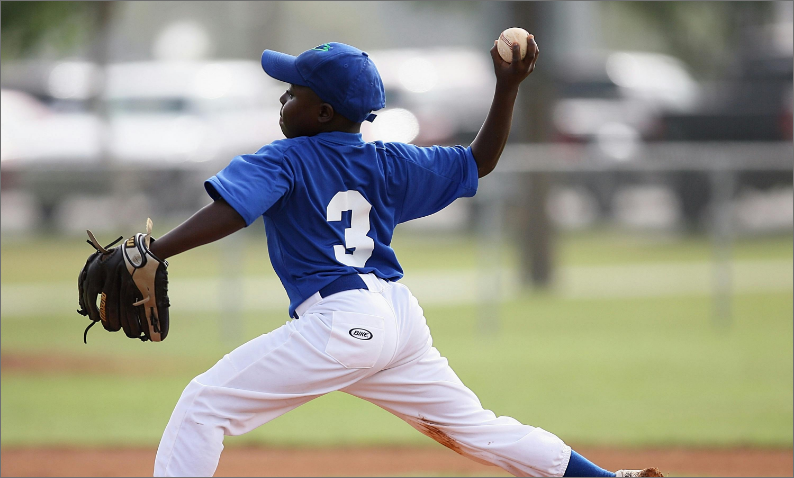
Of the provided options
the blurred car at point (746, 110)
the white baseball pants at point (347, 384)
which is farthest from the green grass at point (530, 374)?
the white baseball pants at point (347, 384)

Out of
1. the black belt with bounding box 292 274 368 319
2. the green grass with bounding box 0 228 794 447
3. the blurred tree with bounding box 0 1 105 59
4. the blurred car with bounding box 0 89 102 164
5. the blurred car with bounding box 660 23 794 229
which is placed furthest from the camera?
the blurred car with bounding box 0 89 102 164

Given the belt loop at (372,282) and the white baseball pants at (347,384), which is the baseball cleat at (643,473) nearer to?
the white baseball pants at (347,384)

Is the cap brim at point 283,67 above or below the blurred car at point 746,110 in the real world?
below

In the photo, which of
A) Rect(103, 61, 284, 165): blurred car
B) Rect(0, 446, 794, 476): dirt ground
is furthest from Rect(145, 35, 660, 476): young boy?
Rect(103, 61, 284, 165): blurred car

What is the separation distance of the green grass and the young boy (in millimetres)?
2928

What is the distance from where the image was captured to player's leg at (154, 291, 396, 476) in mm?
2744

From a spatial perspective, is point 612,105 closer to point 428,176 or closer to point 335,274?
point 428,176

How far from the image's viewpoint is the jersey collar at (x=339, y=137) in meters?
2.94

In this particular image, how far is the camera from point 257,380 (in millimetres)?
2773

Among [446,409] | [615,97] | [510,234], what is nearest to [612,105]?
[615,97]

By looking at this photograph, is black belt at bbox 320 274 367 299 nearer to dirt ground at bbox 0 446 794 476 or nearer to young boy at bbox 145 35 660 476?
young boy at bbox 145 35 660 476

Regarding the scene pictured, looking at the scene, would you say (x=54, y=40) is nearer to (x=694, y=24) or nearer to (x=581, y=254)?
(x=581, y=254)

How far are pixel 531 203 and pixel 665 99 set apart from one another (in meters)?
8.29

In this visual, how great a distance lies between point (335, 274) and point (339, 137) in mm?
442
